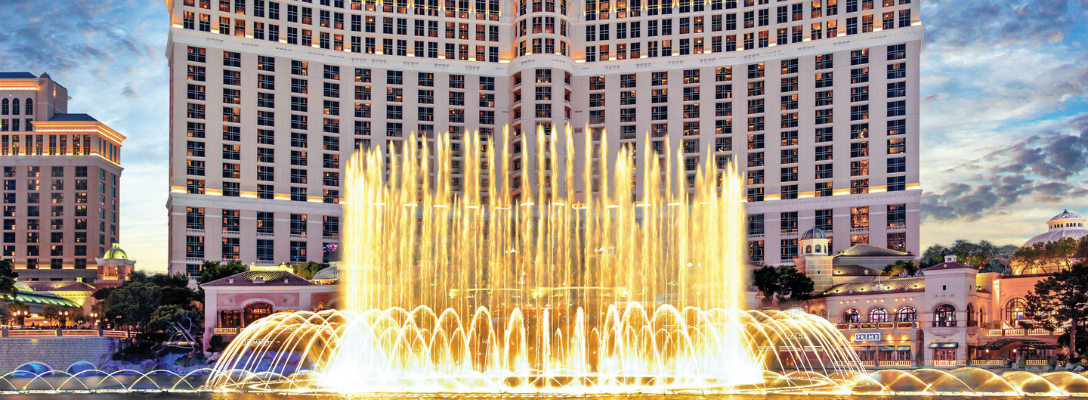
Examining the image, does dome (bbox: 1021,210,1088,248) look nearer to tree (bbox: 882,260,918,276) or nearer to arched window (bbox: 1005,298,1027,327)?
tree (bbox: 882,260,918,276)

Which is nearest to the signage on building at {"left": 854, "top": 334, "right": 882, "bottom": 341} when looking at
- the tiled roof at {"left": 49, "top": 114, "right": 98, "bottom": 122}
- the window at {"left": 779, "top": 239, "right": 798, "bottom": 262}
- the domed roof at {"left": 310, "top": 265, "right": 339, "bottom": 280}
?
the window at {"left": 779, "top": 239, "right": 798, "bottom": 262}

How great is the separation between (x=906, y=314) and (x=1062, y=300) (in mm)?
12273

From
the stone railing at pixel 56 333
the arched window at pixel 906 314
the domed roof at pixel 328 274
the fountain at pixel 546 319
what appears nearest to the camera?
the fountain at pixel 546 319

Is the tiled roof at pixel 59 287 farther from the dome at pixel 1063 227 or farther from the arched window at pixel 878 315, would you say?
the dome at pixel 1063 227

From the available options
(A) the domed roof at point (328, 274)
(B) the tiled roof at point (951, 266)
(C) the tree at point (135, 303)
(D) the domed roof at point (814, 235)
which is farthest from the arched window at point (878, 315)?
(C) the tree at point (135, 303)

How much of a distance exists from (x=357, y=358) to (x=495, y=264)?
31278 mm

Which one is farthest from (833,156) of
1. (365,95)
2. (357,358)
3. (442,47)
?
(357,358)

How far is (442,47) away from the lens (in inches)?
4909

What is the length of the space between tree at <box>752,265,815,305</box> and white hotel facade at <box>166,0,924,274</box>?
1022 inches

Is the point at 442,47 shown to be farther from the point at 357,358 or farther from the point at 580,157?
the point at 357,358

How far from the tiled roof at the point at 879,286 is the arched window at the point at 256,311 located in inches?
2025

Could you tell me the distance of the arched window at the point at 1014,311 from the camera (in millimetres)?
78375

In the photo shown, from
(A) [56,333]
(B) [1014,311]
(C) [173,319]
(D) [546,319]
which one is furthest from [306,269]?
(B) [1014,311]

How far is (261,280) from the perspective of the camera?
83.9m
